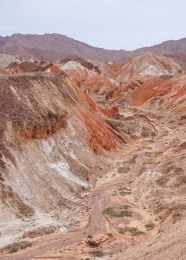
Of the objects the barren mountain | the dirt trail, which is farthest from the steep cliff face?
the dirt trail

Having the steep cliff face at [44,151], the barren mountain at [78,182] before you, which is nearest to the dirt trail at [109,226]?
the barren mountain at [78,182]

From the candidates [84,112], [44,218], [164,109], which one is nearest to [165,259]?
[44,218]

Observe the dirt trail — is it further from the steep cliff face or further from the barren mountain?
the steep cliff face

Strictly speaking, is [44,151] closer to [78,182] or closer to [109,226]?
[78,182]

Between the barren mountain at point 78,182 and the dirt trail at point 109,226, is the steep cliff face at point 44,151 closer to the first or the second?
the barren mountain at point 78,182

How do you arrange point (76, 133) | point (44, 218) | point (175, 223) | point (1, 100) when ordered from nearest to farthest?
point (175, 223) < point (44, 218) < point (1, 100) < point (76, 133)

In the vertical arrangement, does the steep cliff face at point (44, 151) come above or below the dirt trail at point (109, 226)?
above

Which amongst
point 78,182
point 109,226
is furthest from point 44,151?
point 109,226

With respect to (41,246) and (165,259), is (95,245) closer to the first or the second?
(41,246)

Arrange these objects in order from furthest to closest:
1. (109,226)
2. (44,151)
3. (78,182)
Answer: (44,151)
(78,182)
(109,226)
